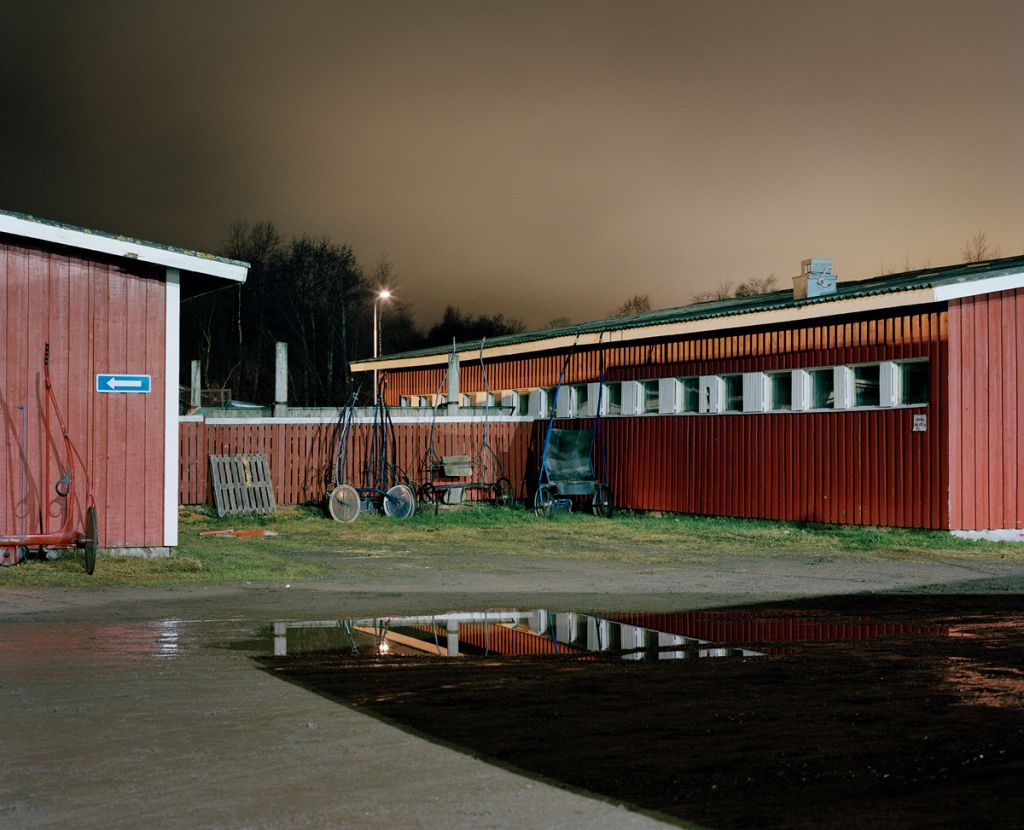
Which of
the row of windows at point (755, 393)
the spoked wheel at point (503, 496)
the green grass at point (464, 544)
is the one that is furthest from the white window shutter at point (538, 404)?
the green grass at point (464, 544)

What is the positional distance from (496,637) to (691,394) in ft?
55.5

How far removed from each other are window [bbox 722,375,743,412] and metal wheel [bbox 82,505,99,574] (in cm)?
1449

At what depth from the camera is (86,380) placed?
1582 centimetres

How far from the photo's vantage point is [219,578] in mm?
14461

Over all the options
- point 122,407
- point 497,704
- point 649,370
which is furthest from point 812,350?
point 497,704

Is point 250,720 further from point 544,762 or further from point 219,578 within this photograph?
point 219,578

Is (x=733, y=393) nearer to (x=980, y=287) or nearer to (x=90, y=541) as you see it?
(x=980, y=287)

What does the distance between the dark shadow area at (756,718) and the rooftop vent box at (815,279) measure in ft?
52.6

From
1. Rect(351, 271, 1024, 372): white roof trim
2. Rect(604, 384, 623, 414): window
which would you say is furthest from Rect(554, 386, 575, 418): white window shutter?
Rect(604, 384, 623, 414): window

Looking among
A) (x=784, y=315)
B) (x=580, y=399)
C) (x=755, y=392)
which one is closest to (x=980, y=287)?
(x=784, y=315)

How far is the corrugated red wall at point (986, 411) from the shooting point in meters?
20.4

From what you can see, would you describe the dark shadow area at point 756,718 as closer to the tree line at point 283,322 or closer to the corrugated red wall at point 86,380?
the corrugated red wall at point 86,380

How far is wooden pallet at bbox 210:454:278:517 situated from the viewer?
2541cm

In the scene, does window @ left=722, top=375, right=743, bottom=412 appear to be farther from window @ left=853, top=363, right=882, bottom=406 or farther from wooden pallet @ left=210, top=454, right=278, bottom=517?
wooden pallet @ left=210, top=454, right=278, bottom=517
